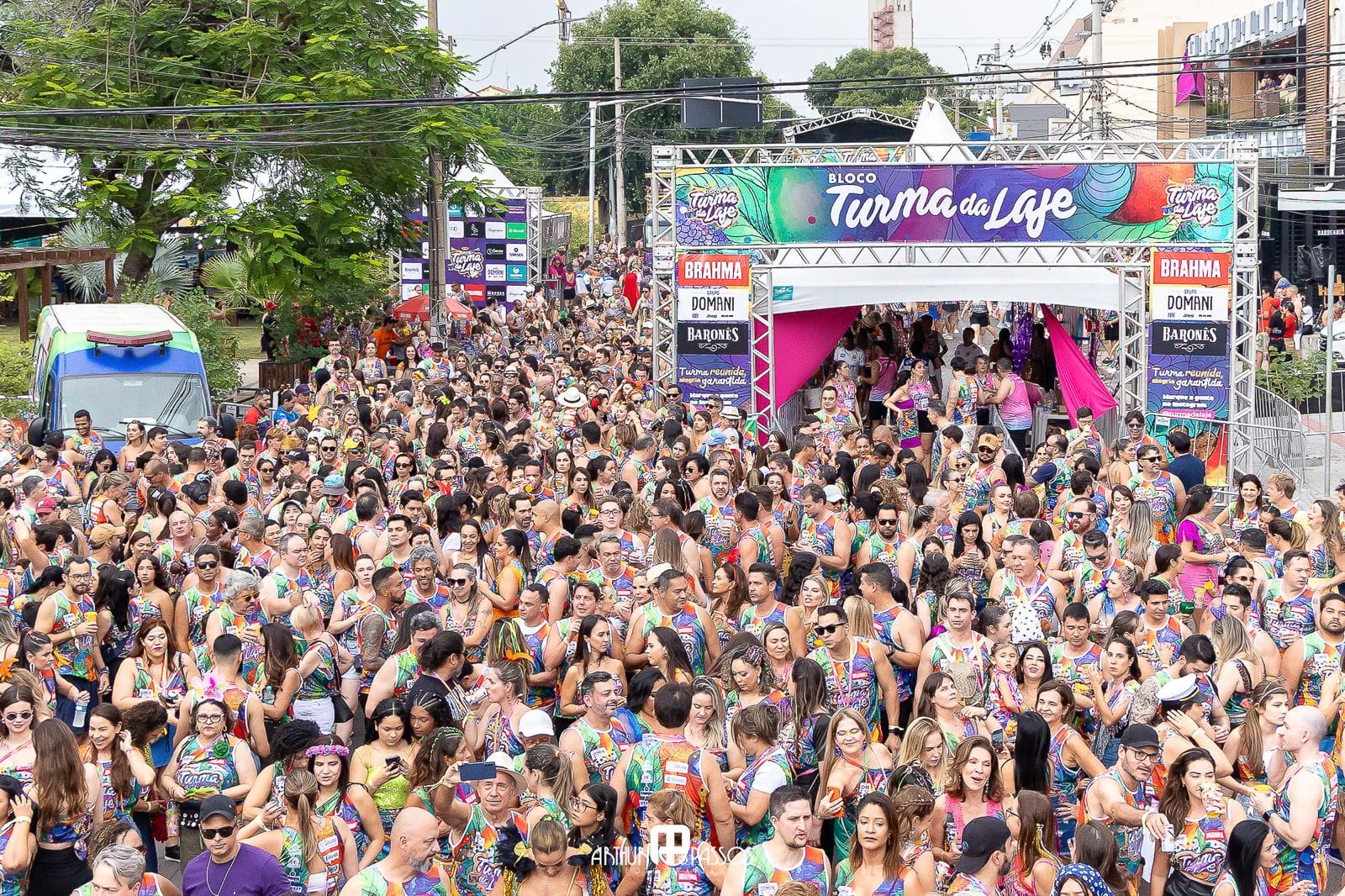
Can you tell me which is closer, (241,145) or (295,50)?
(241,145)

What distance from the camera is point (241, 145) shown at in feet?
82.0

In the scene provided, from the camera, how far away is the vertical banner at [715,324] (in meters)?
18.4

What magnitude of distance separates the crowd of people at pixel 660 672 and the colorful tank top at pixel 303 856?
2 cm

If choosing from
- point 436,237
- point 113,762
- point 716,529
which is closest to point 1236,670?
point 716,529

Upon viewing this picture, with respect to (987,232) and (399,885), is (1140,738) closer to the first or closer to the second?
(399,885)

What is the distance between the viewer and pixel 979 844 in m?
5.99

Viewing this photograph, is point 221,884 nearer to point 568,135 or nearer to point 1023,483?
point 1023,483

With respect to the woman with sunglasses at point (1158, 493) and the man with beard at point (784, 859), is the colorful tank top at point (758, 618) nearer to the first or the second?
the man with beard at point (784, 859)

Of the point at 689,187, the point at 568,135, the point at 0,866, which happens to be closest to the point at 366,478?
the point at 0,866

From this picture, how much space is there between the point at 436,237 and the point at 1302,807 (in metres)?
21.4

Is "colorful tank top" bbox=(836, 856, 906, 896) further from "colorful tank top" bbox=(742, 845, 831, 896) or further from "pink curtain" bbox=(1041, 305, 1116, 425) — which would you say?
"pink curtain" bbox=(1041, 305, 1116, 425)

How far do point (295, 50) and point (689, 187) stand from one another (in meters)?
11.4

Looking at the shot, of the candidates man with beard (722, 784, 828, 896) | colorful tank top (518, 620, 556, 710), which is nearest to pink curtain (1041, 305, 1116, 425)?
colorful tank top (518, 620, 556, 710)

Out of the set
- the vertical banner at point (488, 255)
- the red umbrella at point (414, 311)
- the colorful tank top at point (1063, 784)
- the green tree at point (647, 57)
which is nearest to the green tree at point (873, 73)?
the green tree at point (647, 57)
